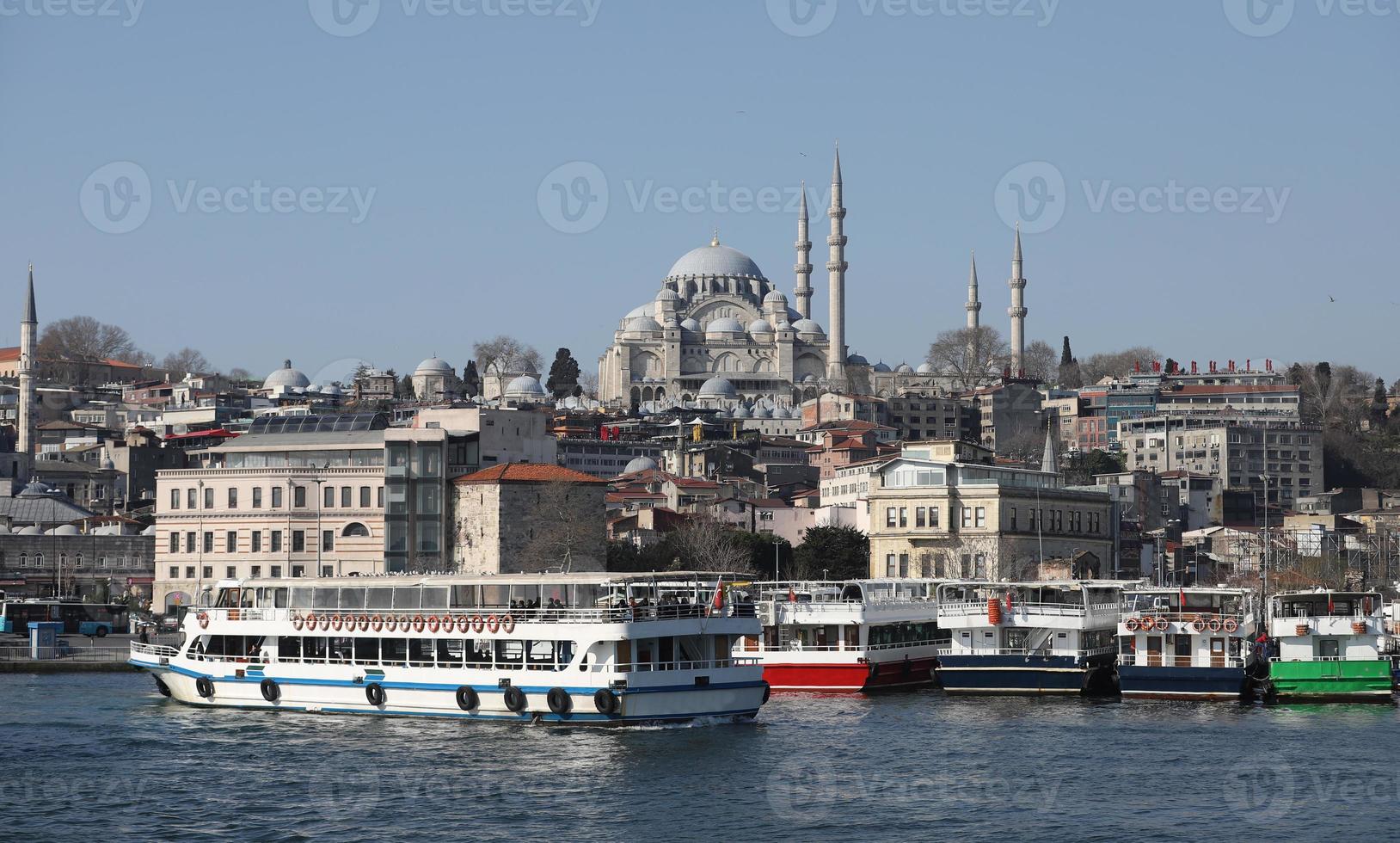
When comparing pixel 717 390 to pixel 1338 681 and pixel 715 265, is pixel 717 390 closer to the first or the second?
pixel 715 265

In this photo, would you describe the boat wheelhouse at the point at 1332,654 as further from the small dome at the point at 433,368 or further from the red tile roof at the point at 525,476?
the small dome at the point at 433,368

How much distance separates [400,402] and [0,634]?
6894 cm

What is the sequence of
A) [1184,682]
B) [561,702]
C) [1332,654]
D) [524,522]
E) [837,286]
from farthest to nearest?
[837,286]
[524,522]
[1184,682]
[1332,654]
[561,702]

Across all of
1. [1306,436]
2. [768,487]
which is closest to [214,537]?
[768,487]

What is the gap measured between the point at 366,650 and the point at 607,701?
18.0 feet

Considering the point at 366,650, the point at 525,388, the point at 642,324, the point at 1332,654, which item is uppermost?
the point at 642,324

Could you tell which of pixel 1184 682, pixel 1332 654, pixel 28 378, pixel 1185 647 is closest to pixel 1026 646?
pixel 1185 647

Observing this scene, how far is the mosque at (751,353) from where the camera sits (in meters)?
148

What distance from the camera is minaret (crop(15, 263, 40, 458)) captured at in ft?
364

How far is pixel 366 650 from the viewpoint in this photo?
3591 cm

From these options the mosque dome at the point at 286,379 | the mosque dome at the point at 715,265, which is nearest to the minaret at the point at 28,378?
the mosque dome at the point at 286,379

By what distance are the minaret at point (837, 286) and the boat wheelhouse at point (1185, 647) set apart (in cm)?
10340

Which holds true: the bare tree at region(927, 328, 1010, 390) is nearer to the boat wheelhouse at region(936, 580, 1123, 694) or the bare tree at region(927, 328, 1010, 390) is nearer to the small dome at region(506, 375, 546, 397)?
the small dome at region(506, 375, 546, 397)

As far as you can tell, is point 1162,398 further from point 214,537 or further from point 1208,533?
point 214,537
